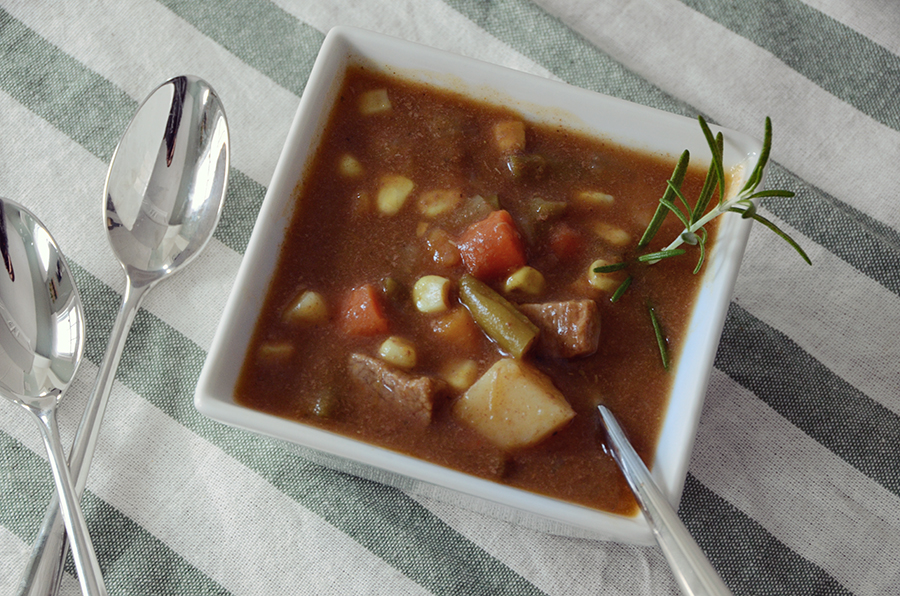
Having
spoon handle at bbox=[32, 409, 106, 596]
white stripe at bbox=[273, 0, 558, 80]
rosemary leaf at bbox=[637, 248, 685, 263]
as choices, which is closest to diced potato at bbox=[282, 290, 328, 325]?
spoon handle at bbox=[32, 409, 106, 596]

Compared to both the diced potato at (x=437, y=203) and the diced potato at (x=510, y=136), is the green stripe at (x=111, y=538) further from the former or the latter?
the diced potato at (x=510, y=136)

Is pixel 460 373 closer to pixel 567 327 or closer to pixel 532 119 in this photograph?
pixel 567 327

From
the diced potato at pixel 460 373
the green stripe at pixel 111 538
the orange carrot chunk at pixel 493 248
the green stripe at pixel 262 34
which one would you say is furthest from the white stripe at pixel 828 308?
the green stripe at pixel 111 538

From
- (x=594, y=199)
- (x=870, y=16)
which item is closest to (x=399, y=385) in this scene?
(x=594, y=199)

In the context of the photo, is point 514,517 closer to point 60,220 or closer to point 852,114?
point 60,220

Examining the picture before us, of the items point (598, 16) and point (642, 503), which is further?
point (598, 16)

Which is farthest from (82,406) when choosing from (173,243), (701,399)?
(701,399)
